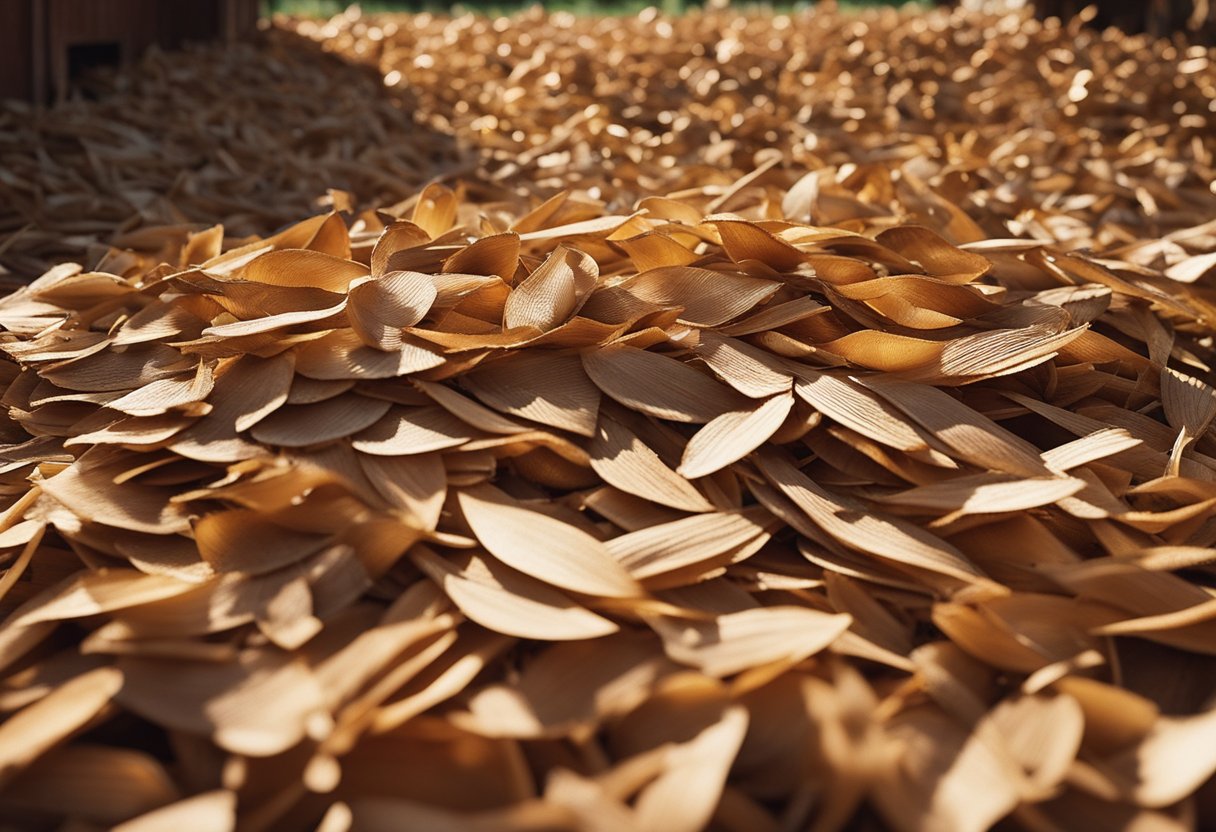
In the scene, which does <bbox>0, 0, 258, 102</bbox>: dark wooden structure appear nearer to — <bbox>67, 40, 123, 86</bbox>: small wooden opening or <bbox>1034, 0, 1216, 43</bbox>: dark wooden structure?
<bbox>67, 40, 123, 86</bbox>: small wooden opening

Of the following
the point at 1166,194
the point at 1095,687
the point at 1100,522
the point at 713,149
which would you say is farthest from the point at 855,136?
the point at 1095,687

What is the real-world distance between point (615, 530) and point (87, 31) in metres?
1.99

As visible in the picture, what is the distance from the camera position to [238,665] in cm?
59

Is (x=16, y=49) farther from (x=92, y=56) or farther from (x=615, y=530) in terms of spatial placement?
(x=615, y=530)

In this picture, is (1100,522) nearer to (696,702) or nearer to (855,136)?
(696,702)

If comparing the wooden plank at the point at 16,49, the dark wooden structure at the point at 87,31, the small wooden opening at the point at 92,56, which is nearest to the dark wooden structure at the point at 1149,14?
the dark wooden structure at the point at 87,31

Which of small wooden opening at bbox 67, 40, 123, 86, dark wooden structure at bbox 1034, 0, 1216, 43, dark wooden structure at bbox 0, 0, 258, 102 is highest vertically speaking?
dark wooden structure at bbox 1034, 0, 1216, 43

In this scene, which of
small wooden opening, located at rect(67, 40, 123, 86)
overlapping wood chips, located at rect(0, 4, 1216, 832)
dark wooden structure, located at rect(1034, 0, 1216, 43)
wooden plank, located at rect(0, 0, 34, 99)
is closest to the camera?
overlapping wood chips, located at rect(0, 4, 1216, 832)

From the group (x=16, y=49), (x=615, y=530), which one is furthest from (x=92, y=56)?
(x=615, y=530)

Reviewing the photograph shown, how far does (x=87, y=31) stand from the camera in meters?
2.13

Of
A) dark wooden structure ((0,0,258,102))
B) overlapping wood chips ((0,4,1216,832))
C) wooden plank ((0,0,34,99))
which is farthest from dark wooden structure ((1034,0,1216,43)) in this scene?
Answer: wooden plank ((0,0,34,99))

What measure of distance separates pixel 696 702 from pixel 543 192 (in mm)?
1054

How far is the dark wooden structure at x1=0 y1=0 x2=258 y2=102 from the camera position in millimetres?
1872

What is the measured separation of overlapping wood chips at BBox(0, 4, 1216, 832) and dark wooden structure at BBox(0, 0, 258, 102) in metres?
1.03
